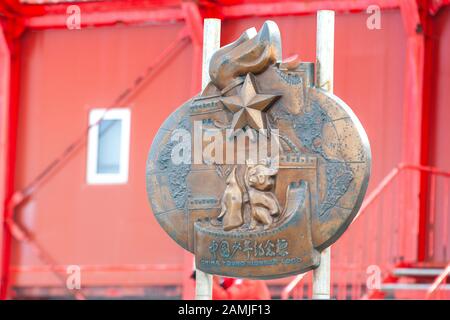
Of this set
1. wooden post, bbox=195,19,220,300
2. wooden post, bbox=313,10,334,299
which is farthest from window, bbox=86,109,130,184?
wooden post, bbox=313,10,334,299

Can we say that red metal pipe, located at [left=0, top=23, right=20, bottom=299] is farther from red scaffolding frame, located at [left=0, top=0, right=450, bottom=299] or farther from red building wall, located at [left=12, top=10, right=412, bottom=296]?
red building wall, located at [left=12, top=10, right=412, bottom=296]

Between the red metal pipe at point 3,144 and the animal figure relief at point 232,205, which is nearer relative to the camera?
the animal figure relief at point 232,205

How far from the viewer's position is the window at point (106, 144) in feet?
63.1

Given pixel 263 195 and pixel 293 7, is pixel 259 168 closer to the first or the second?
pixel 263 195

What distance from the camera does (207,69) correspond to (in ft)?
34.8

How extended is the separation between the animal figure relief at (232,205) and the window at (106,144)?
9056mm

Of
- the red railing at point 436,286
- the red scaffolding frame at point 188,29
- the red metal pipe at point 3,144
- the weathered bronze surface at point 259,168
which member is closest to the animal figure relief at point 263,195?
the weathered bronze surface at point 259,168

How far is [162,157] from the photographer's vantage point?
34.9ft

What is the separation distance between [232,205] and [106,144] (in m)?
9.32

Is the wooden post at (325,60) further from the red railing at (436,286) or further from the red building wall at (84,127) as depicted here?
the red building wall at (84,127)

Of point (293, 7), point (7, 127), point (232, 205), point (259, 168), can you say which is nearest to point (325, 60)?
point (259, 168)

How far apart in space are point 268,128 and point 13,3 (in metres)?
10.1

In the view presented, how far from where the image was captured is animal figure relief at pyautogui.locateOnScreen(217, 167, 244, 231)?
401 inches

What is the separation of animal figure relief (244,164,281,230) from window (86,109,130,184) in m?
9.20
